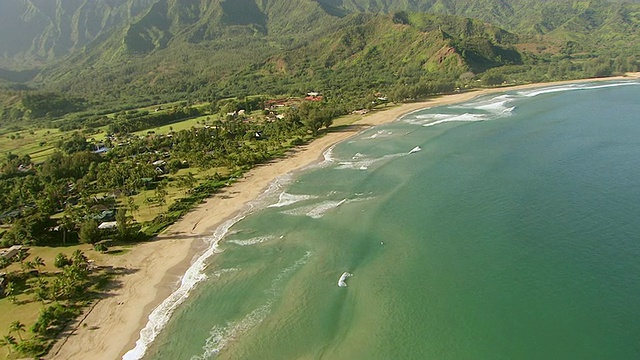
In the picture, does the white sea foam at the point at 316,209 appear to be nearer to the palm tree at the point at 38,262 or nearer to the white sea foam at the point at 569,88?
the palm tree at the point at 38,262

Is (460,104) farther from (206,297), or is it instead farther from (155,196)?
(206,297)

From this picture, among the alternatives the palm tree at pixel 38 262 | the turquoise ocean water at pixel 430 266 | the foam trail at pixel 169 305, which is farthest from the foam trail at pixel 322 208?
the palm tree at pixel 38 262

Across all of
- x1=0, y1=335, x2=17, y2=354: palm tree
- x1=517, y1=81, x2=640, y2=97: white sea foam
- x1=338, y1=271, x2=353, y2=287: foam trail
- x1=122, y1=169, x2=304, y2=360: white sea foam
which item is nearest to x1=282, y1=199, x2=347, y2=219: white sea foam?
x1=122, y1=169, x2=304, y2=360: white sea foam

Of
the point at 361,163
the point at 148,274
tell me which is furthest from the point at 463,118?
the point at 148,274

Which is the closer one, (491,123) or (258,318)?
(258,318)

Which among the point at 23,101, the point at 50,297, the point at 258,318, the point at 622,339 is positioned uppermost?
the point at 23,101

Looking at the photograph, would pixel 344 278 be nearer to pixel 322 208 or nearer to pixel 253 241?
pixel 253 241

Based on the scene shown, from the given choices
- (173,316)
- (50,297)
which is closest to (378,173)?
(173,316)

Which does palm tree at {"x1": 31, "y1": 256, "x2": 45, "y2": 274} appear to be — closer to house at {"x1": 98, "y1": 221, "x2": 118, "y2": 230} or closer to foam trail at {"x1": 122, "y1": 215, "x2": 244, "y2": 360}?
→ house at {"x1": 98, "y1": 221, "x2": 118, "y2": 230}
